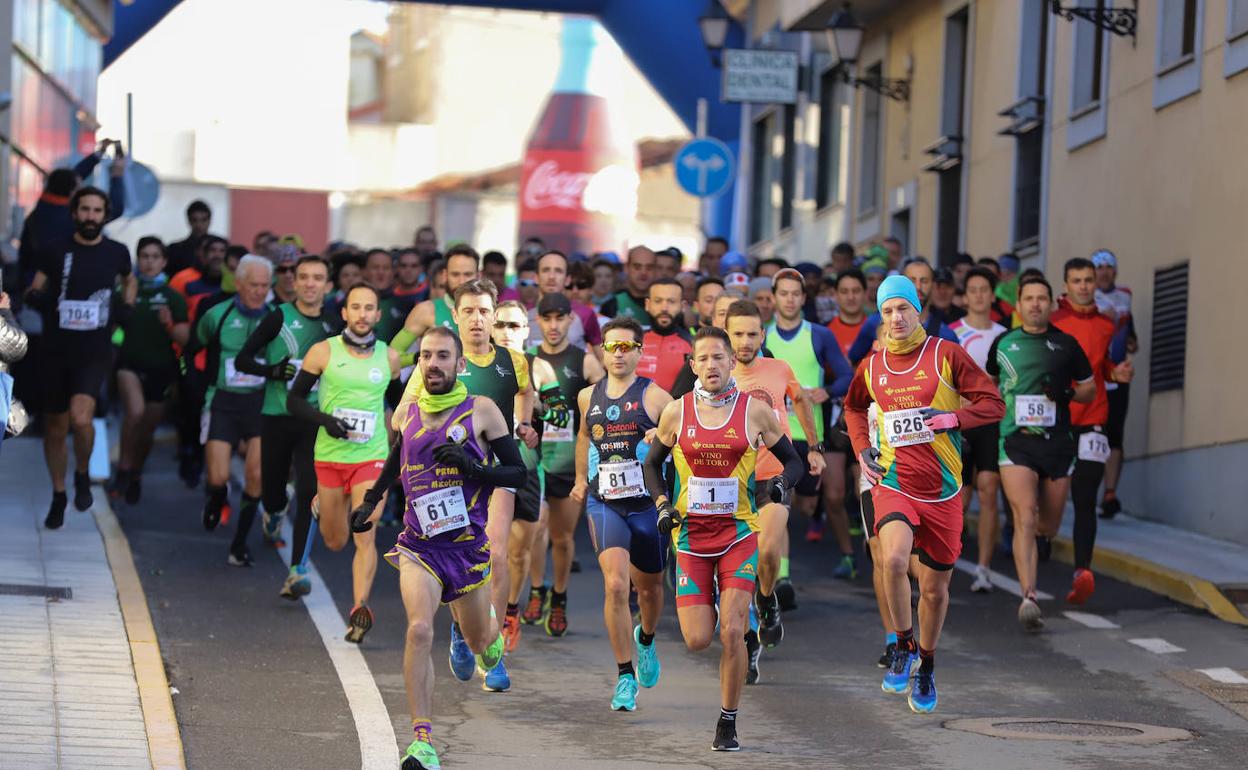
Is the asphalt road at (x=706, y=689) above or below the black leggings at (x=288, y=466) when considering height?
below

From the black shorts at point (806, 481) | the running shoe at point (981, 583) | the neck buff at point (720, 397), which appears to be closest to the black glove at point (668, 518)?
the neck buff at point (720, 397)

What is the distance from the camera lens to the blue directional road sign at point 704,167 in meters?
26.5

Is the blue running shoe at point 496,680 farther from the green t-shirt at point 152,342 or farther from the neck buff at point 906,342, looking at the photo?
the green t-shirt at point 152,342

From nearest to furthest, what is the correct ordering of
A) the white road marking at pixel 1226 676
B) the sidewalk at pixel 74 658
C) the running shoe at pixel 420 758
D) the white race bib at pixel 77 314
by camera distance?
the running shoe at pixel 420 758
the sidewalk at pixel 74 658
the white road marking at pixel 1226 676
the white race bib at pixel 77 314

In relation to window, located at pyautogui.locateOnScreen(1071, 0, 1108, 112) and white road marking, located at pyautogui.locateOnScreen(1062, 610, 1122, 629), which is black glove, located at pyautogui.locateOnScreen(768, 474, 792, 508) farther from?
window, located at pyautogui.locateOnScreen(1071, 0, 1108, 112)

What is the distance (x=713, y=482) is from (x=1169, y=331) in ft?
32.5

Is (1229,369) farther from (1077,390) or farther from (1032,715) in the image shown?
(1032,715)

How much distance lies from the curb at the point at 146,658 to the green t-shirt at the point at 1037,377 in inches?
192

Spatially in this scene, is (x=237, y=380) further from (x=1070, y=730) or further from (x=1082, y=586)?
(x=1070, y=730)

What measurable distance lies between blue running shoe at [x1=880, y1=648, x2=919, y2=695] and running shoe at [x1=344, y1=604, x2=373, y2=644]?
2607mm

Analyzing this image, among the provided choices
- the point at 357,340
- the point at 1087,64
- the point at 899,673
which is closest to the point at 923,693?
the point at 899,673

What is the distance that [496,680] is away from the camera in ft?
32.9

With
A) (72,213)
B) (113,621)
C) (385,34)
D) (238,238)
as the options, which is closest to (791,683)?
(113,621)

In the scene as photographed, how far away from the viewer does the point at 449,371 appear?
28.7 ft
